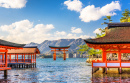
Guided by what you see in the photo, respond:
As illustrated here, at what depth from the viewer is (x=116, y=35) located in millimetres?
Answer: 29297

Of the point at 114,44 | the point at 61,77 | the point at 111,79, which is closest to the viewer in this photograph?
the point at 111,79

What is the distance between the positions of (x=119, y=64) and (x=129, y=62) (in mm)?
1424

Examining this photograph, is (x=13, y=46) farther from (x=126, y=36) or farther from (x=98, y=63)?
(x=126, y=36)

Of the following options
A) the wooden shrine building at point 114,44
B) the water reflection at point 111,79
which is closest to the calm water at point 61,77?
the water reflection at point 111,79

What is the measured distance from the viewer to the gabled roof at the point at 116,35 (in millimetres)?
27316

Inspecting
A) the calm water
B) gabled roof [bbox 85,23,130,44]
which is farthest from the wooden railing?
gabled roof [bbox 85,23,130,44]

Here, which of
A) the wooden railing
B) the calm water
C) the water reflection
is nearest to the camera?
the water reflection

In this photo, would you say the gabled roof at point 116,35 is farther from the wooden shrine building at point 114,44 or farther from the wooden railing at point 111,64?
the wooden railing at point 111,64

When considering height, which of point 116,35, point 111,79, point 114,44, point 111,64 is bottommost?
point 111,79

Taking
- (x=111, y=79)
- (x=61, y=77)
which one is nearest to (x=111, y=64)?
(x=111, y=79)

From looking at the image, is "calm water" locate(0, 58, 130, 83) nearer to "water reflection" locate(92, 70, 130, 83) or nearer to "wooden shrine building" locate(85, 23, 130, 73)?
"water reflection" locate(92, 70, 130, 83)

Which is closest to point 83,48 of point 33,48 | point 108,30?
point 33,48

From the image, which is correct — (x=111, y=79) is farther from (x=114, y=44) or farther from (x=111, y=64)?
(x=114, y=44)

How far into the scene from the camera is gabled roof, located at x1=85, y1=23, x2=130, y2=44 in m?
27.3
